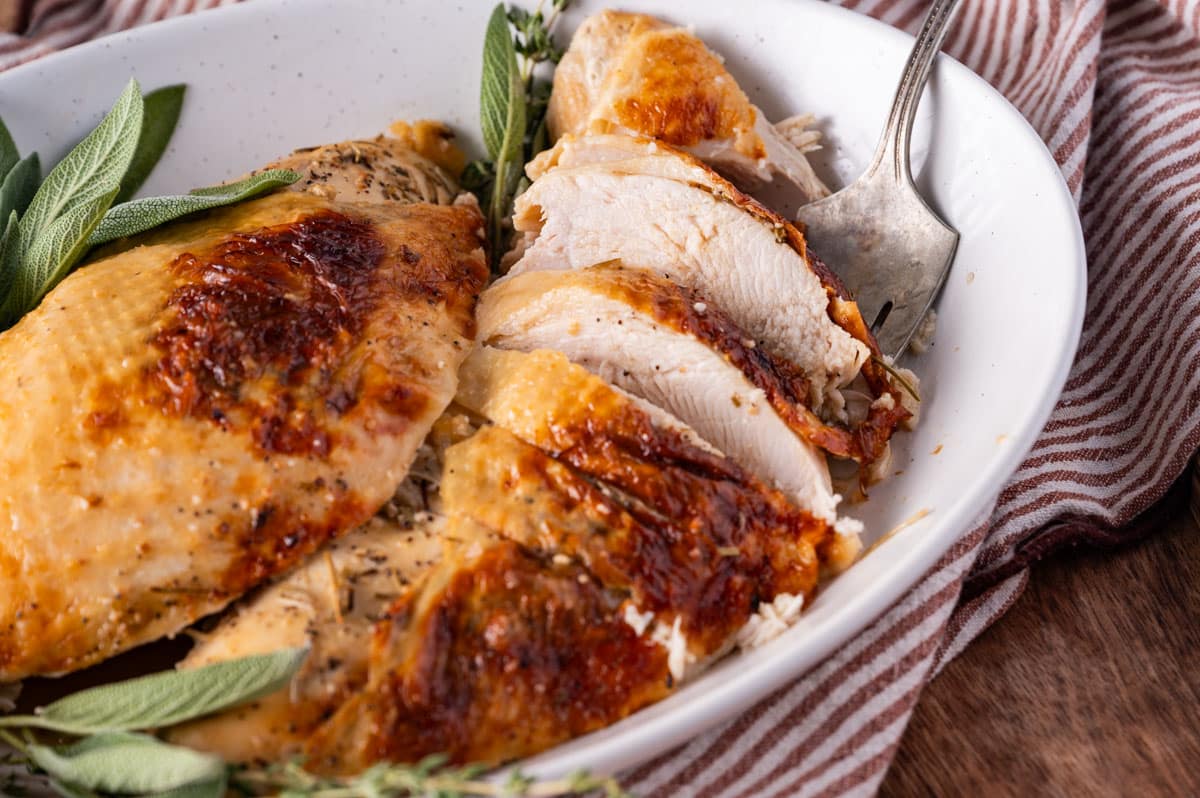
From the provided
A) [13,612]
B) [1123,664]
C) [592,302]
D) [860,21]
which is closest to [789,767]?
[1123,664]

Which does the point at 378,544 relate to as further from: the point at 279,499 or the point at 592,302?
the point at 592,302

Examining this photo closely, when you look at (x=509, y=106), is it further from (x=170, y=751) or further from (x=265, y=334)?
(x=170, y=751)

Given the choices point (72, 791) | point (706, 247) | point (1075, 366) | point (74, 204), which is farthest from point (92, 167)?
point (1075, 366)

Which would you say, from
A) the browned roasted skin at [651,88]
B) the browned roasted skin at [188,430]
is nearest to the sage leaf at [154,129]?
the browned roasted skin at [188,430]

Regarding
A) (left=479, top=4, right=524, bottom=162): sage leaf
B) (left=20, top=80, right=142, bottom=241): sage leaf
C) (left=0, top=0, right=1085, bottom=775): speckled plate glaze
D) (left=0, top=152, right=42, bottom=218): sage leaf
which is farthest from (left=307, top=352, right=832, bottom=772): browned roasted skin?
(left=0, top=152, right=42, bottom=218): sage leaf

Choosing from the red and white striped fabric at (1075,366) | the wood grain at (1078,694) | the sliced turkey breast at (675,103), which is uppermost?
the sliced turkey breast at (675,103)

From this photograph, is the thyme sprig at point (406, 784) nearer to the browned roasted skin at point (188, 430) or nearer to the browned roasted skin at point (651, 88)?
the browned roasted skin at point (188, 430)

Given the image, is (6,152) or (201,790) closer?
(201,790)
